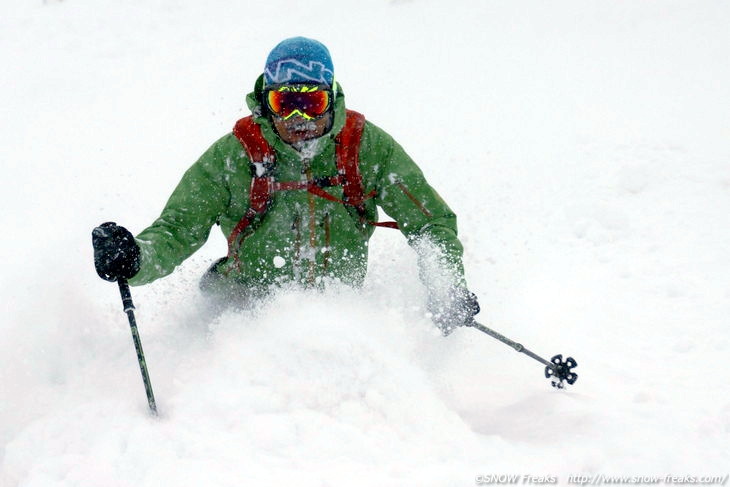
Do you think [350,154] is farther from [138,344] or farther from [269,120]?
[138,344]

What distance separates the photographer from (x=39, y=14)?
14.1m

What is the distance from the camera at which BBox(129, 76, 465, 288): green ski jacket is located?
418cm

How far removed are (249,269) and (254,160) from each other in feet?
2.59

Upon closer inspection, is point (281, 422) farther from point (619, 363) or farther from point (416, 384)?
point (619, 363)

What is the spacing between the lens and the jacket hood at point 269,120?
13.3 ft

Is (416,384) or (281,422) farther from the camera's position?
(416,384)

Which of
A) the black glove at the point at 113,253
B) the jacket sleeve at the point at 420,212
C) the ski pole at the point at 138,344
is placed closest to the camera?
the ski pole at the point at 138,344

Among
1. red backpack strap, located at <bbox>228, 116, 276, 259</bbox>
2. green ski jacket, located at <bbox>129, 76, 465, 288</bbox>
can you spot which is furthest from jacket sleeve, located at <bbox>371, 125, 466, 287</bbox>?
red backpack strap, located at <bbox>228, 116, 276, 259</bbox>

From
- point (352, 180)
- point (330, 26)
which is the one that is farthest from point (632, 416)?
point (330, 26)

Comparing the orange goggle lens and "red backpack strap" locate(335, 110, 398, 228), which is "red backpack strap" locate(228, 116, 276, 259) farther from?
"red backpack strap" locate(335, 110, 398, 228)

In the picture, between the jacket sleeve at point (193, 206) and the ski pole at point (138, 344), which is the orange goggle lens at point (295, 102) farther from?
the ski pole at point (138, 344)

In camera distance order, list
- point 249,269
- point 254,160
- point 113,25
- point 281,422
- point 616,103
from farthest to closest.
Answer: point 113,25 → point 616,103 → point 249,269 → point 254,160 → point 281,422

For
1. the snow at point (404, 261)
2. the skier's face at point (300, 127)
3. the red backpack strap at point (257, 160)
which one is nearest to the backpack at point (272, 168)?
the red backpack strap at point (257, 160)

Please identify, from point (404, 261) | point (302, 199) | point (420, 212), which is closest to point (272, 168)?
point (302, 199)
